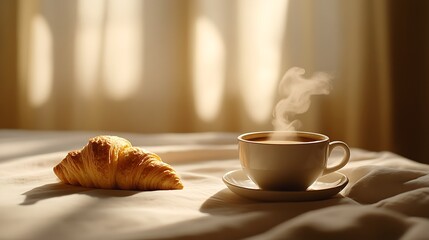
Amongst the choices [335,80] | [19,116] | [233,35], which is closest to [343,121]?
[335,80]

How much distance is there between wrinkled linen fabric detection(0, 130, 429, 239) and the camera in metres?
0.59

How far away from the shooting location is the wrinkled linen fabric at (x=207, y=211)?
1.94 feet

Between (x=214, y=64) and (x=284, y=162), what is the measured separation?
4.93 ft

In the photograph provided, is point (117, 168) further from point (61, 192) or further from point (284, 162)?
point (284, 162)

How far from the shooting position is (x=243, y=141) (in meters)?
0.79

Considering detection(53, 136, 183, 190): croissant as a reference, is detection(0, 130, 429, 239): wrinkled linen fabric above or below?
below

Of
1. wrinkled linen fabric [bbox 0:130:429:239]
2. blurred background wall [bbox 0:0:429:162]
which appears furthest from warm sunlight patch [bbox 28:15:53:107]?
wrinkled linen fabric [bbox 0:130:429:239]

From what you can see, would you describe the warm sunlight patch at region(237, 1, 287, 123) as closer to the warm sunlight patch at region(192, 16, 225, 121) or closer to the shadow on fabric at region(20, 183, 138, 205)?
the warm sunlight patch at region(192, 16, 225, 121)

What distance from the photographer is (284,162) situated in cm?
75

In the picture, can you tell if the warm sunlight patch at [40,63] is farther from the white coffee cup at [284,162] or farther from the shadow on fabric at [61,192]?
the white coffee cup at [284,162]

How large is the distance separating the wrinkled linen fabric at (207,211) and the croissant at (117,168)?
2 cm

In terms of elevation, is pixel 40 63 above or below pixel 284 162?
above

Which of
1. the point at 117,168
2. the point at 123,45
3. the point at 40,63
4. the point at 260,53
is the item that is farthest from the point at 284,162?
the point at 40,63

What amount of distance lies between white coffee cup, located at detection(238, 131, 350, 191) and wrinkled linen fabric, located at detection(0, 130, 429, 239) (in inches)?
1.9
